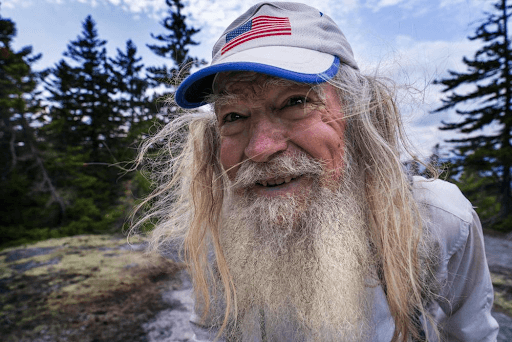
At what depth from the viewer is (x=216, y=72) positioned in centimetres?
122

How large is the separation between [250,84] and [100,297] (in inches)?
118

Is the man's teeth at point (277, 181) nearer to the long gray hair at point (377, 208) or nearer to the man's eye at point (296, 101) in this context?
the long gray hair at point (377, 208)

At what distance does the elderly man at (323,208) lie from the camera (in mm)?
1247

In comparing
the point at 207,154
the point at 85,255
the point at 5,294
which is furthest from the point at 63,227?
the point at 207,154

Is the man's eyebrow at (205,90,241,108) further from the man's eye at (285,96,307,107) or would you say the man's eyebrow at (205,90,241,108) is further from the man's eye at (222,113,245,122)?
the man's eye at (285,96,307,107)

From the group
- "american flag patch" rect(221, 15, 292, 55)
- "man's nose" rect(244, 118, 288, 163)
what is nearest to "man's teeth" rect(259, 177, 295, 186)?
"man's nose" rect(244, 118, 288, 163)

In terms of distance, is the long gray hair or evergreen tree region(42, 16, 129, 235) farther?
evergreen tree region(42, 16, 129, 235)

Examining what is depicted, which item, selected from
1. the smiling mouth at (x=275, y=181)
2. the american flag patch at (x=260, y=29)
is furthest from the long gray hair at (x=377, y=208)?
the american flag patch at (x=260, y=29)

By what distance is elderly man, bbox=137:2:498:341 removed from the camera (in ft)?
4.09

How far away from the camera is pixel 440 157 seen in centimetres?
176

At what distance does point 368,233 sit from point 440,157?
0.81 metres

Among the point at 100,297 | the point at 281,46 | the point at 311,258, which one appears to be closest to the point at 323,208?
the point at 311,258

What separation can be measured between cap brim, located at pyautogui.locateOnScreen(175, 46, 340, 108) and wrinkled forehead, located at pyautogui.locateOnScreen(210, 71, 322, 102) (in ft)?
0.24

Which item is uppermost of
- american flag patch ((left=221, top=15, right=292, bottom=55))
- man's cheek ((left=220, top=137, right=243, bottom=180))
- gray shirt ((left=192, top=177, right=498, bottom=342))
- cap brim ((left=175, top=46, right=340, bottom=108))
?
american flag patch ((left=221, top=15, right=292, bottom=55))
